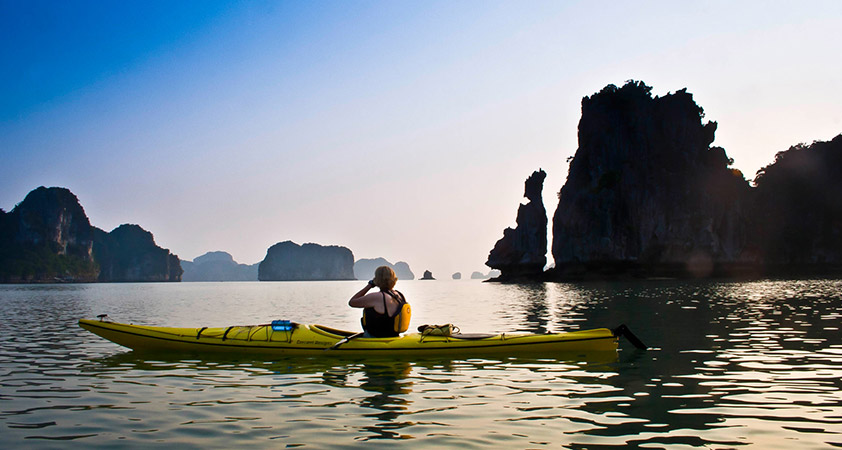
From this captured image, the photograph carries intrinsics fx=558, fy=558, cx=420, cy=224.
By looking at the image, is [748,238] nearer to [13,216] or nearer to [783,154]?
[783,154]

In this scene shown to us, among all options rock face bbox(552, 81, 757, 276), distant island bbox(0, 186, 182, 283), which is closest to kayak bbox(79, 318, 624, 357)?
rock face bbox(552, 81, 757, 276)

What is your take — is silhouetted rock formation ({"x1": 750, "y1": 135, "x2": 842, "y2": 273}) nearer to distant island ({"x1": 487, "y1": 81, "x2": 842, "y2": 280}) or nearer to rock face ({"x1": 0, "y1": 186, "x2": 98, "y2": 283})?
distant island ({"x1": 487, "y1": 81, "x2": 842, "y2": 280})

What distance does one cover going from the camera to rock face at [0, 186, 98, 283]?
167125 millimetres

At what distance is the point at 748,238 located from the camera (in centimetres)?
8606

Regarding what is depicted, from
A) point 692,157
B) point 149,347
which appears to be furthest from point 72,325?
point 692,157

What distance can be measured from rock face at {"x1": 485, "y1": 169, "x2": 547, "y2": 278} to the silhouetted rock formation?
32.4 m

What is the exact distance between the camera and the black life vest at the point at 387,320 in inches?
436

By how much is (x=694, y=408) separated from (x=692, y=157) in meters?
83.4

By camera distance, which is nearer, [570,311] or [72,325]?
[72,325]

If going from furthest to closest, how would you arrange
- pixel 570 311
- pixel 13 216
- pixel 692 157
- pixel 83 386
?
pixel 13 216, pixel 692 157, pixel 570 311, pixel 83 386

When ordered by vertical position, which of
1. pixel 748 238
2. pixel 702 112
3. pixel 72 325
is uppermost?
pixel 702 112

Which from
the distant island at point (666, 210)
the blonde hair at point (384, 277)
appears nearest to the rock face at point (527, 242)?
Result: the distant island at point (666, 210)

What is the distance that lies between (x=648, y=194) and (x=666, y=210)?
3.27m

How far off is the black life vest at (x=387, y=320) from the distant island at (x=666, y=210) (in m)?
69.0
